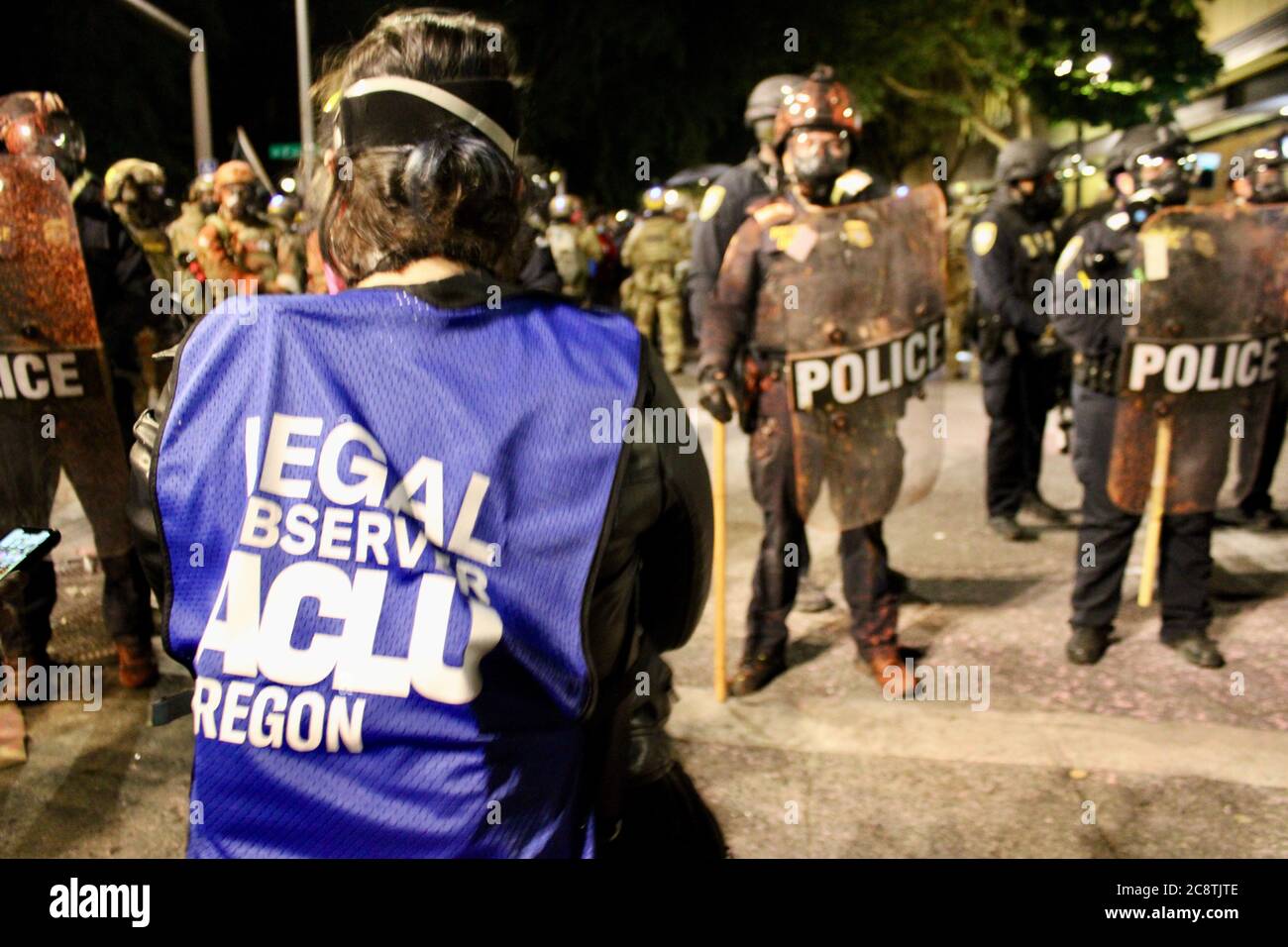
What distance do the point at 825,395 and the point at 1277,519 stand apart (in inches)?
160

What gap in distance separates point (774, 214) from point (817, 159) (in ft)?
0.85

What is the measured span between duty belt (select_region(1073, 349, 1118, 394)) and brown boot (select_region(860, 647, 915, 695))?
1.42 m

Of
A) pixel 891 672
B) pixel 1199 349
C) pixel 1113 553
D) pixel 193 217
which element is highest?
pixel 193 217

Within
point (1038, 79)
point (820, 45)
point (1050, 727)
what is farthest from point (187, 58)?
point (1050, 727)

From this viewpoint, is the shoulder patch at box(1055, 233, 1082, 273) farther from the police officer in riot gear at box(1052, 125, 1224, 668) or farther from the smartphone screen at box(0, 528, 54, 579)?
the smartphone screen at box(0, 528, 54, 579)

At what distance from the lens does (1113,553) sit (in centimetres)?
446

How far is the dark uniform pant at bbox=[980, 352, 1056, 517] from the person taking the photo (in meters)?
6.37

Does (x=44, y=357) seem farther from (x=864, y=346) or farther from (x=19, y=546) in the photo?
(x=864, y=346)

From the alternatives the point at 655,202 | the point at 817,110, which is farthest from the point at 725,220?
the point at 655,202

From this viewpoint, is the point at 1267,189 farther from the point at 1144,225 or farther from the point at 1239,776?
the point at 1239,776

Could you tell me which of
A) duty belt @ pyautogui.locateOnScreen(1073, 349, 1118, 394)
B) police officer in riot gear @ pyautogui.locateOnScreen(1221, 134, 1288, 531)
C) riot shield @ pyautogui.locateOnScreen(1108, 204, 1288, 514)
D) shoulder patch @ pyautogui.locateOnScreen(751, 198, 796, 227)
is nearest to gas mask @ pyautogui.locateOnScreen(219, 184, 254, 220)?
shoulder patch @ pyautogui.locateOnScreen(751, 198, 796, 227)

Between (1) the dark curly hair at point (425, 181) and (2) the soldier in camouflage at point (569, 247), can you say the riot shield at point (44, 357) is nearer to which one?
(1) the dark curly hair at point (425, 181)

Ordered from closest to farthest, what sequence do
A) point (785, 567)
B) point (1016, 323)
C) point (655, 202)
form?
point (785, 567), point (1016, 323), point (655, 202)

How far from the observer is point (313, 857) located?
1229mm
